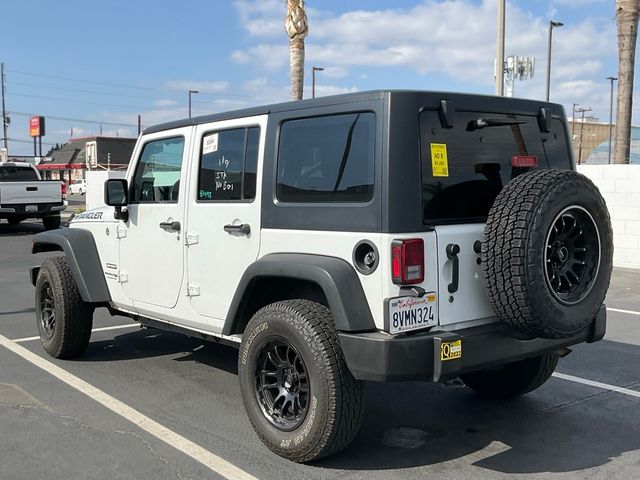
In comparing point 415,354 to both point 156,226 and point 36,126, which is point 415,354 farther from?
point 36,126

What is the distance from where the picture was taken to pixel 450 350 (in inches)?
135

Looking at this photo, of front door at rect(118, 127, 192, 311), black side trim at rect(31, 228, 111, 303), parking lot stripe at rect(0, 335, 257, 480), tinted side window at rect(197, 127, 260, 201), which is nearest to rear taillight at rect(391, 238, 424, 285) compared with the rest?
tinted side window at rect(197, 127, 260, 201)

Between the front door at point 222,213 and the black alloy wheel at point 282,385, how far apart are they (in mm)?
581

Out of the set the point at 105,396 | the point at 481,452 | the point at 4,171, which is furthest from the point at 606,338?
the point at 4,171

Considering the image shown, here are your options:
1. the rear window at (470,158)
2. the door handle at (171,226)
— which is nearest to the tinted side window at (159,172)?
the door handle at (171,226)

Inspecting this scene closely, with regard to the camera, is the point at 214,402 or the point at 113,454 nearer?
the point at 113,454

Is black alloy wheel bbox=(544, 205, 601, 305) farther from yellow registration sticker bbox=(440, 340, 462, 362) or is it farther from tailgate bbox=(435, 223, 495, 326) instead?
yellow registration sticker bbox=(440, 340, 462, 362)

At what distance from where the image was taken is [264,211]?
4.10 metres

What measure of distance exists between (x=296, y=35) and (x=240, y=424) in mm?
15556

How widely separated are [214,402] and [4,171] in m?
17.0

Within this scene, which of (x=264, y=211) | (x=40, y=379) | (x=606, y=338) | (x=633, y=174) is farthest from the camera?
(x=633, y=174)

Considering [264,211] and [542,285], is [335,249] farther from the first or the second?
[542,285]

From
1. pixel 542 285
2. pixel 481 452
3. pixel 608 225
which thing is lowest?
pixel 481 452

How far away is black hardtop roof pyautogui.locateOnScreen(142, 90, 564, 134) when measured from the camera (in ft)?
11.7
